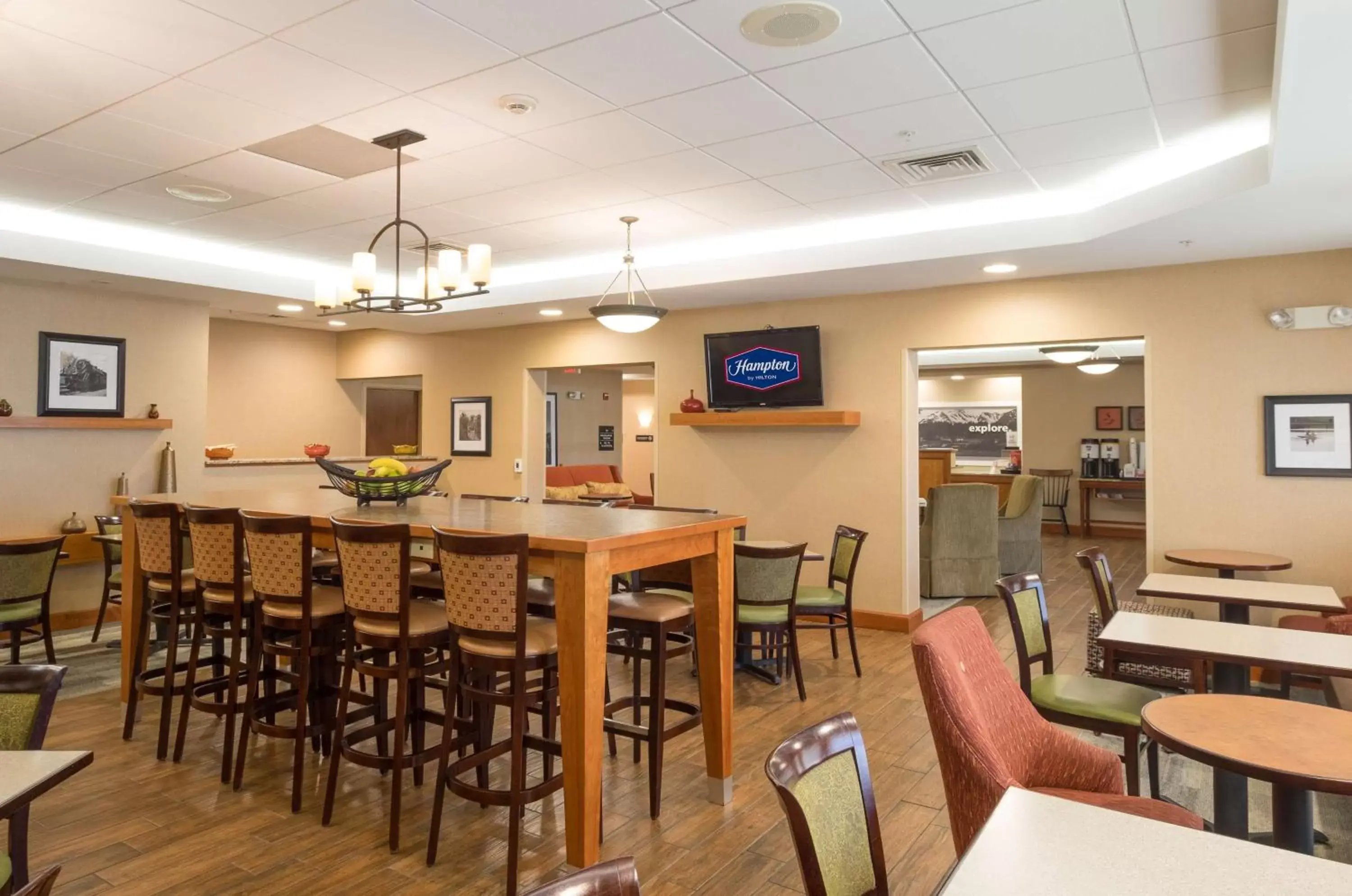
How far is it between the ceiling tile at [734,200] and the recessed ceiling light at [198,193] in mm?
2547

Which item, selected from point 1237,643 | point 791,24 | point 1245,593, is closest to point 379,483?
point 791,24

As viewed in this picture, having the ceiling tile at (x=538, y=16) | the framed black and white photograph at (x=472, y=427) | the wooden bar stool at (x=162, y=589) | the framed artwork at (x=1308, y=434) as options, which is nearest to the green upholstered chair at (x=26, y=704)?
the wooden bar stool at (x=162, y=589)

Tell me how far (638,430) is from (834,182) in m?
11.1

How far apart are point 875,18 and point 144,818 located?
148 inches

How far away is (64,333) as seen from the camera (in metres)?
6.14

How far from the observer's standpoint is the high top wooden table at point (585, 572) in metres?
2.62

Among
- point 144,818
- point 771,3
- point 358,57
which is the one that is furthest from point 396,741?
point 771,3

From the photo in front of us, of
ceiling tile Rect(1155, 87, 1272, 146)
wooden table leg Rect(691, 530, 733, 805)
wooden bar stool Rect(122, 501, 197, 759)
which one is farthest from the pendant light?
ceiling tile Rect(1155, 87, 1272, 146)

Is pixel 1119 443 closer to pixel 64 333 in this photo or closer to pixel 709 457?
pixel 709 457

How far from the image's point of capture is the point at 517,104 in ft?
11.0

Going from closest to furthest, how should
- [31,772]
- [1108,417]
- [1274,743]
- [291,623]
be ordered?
[31,772], [1274,743], [291,623], [1108,417]

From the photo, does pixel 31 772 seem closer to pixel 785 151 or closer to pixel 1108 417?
pixel 785 151

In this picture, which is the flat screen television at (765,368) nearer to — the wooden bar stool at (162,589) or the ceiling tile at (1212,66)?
the ceiling tile at (1212,66)

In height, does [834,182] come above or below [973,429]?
above
